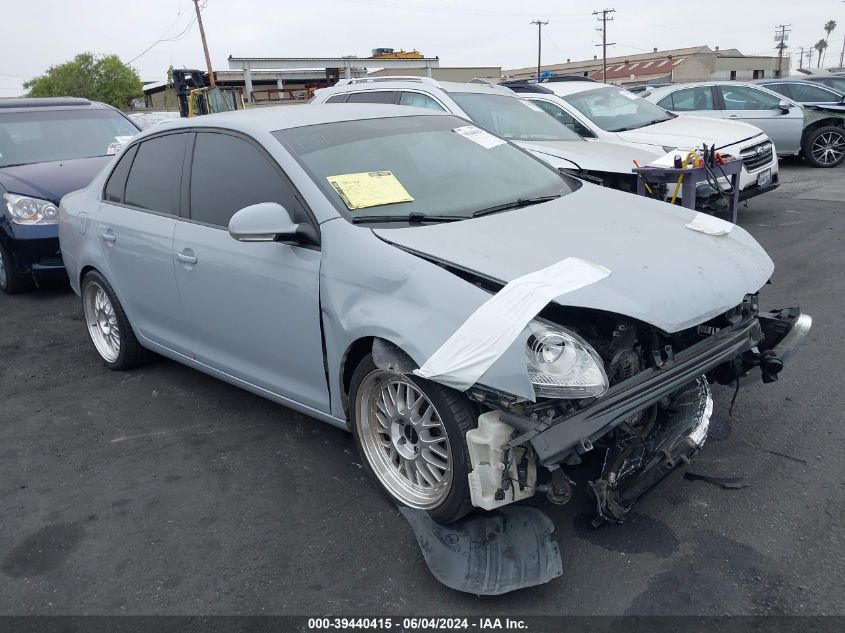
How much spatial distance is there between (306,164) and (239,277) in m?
0.67

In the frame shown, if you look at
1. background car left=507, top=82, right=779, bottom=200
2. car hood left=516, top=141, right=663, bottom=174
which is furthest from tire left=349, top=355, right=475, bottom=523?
background car left=507, top=82, right=779, bottom=200

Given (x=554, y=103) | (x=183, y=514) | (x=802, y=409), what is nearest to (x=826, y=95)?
(x=554, y=103)

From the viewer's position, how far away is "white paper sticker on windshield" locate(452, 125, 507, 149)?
421 centimetres

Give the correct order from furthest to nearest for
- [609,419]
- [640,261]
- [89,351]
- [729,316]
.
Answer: [89,351] < [729,316] < [640,261] < [609,419]

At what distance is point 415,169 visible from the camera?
12.2 ft

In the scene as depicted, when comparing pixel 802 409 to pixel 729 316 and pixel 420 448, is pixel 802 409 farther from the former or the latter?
pixel 420 448

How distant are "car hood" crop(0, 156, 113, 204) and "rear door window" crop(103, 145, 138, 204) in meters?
2.46

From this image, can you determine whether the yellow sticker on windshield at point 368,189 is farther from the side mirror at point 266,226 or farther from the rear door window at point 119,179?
the rear door window at point 119,179

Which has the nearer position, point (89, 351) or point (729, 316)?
point (729, 316)

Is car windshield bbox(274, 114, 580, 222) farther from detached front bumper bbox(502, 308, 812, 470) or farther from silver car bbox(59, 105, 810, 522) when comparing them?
detached front bumper bbox(502, 308, 812, 470)

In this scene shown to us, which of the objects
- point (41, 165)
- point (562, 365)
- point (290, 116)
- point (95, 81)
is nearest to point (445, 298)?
point (562, 365)

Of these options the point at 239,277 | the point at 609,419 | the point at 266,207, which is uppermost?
the point at 266,207

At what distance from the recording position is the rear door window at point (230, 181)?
3.53 m

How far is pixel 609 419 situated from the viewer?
2592 millimetres
